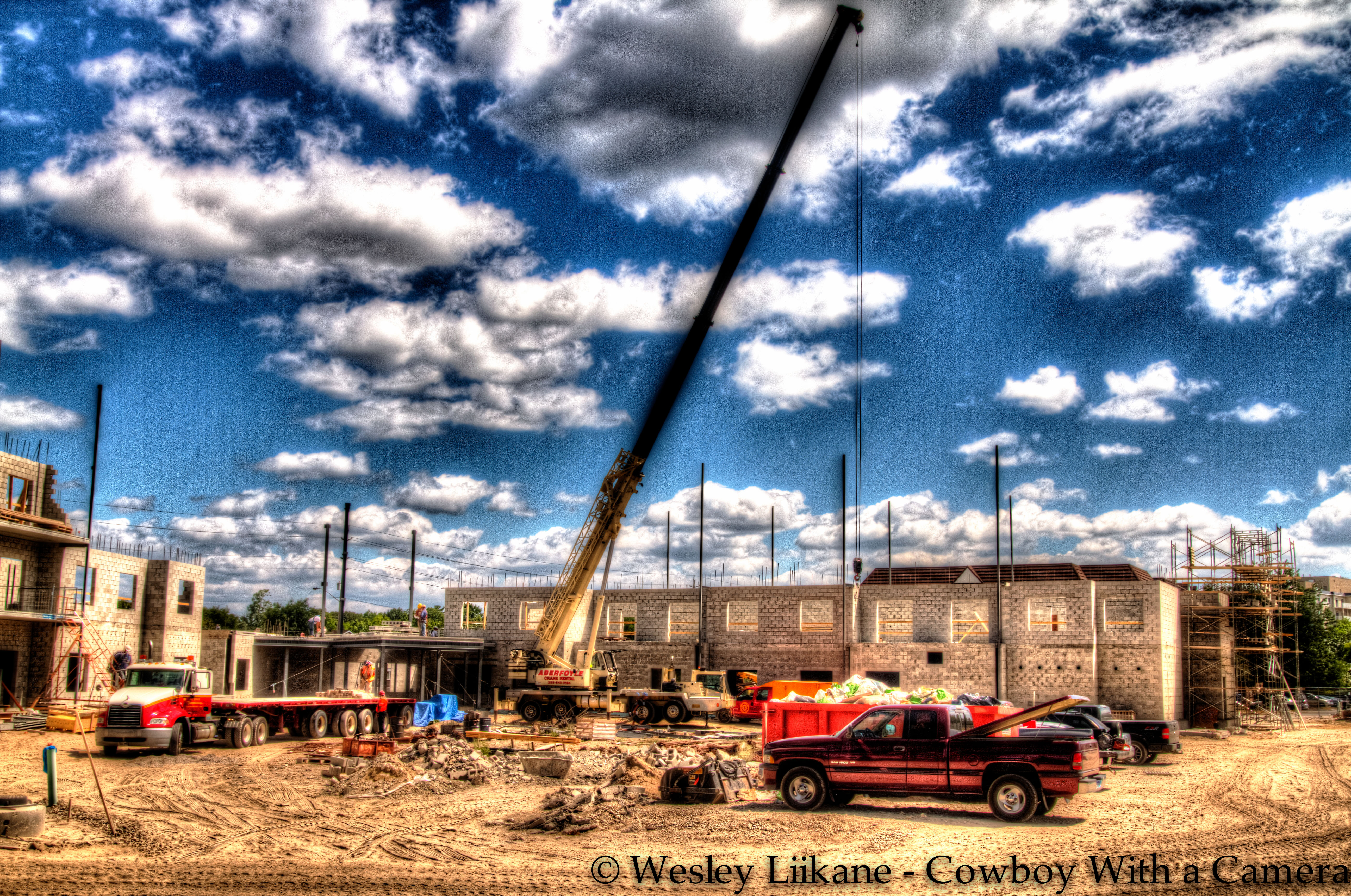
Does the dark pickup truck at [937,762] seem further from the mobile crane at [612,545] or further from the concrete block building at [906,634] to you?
the concrete block building at [906,634]

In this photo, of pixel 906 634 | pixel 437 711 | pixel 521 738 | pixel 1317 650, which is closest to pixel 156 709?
pixel 521 738

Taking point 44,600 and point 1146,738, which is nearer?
point 1146,738

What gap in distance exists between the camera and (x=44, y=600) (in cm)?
3388

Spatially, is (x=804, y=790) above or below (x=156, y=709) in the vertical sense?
below

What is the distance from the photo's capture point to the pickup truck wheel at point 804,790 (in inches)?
622

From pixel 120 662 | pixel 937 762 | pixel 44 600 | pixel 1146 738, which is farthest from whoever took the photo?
pixel 120 662

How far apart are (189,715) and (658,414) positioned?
15.4m

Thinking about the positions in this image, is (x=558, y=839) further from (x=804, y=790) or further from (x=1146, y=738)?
(x=1146, y=738)

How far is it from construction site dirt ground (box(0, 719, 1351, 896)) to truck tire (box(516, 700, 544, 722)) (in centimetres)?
1643

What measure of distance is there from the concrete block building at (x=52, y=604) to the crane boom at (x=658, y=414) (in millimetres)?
14675

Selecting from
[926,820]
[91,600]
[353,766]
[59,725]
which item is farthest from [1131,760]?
[91,600]

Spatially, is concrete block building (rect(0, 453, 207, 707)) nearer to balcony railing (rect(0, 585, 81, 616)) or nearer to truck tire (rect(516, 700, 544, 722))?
balcony railing (rect(0, 585, 81, 616))

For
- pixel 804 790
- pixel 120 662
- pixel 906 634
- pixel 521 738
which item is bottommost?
pixel 521 738

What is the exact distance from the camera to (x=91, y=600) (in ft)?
116
